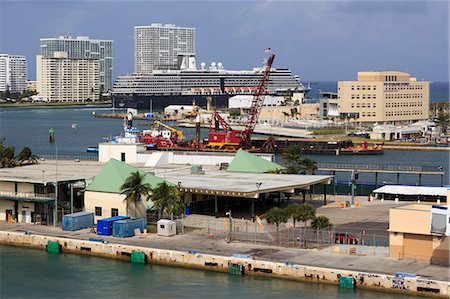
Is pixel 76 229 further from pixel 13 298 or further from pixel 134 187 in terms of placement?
pixel 13 298

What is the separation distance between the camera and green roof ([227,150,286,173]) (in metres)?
36.7

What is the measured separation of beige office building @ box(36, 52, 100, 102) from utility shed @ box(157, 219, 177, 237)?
16499cm

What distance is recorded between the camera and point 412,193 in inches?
1410

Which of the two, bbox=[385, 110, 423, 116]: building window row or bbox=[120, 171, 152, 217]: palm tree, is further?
bbox=[385, 110, 423, 116]: building window row

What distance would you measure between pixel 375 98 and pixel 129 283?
232ft

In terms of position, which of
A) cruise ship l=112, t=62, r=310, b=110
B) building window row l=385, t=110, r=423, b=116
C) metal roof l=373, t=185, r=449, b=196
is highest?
cruise ship l=112, t=62, r=310, b=110

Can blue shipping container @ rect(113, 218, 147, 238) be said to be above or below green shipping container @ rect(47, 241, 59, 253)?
above

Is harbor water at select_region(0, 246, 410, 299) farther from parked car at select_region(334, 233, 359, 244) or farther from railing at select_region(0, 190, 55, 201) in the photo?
railing at select_region(0, 190, 55, 201)

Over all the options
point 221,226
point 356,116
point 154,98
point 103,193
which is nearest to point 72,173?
point 103,193

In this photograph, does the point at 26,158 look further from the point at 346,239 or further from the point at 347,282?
the point at 347,282

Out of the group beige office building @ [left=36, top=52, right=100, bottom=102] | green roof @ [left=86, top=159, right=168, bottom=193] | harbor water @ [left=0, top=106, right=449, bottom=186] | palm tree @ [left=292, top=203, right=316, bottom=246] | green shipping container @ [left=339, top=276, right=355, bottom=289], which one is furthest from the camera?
beige office building @ [left=36, top=52, right=100, bottom=102]

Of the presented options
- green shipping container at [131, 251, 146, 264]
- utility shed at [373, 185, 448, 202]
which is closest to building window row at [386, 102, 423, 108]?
utility shed at [373, 185, 448, 202]

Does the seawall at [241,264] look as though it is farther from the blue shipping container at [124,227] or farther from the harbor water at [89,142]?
the harbor water at [89,142]

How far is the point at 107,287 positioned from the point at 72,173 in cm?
1089
